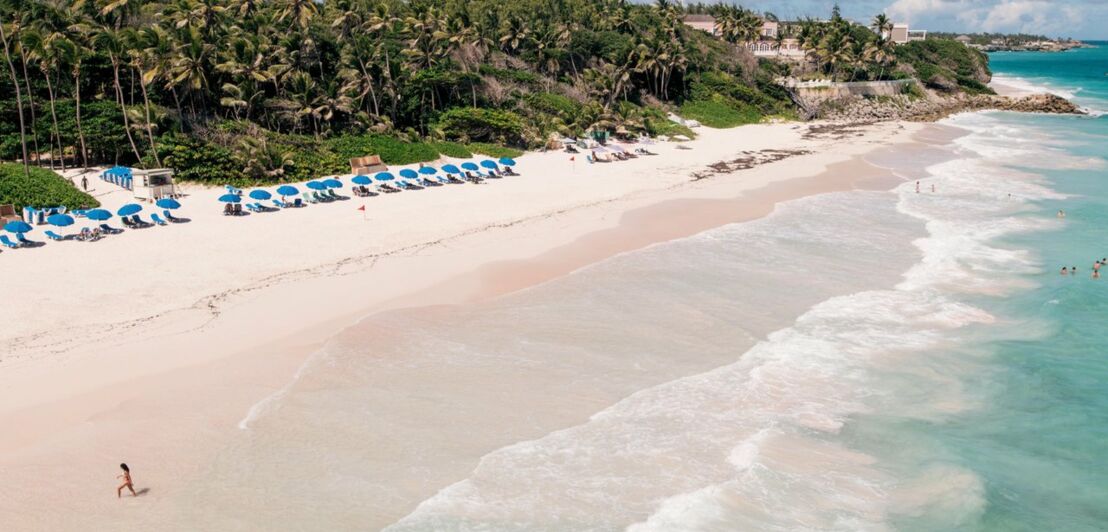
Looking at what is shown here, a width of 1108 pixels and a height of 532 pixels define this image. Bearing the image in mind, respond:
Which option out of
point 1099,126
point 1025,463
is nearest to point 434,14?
point 1025,463

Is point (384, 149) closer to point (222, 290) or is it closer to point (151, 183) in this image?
point (151, 183)

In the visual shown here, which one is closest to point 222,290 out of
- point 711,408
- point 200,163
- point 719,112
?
point 711,408

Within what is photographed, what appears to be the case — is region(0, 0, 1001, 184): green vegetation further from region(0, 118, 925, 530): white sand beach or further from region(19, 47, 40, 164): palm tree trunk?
region(0, 118, 925, 530): white sand beach

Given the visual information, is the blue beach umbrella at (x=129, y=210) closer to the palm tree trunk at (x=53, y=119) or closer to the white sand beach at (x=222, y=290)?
the white sand beach at (x=222, y=290)

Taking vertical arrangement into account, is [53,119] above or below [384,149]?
above

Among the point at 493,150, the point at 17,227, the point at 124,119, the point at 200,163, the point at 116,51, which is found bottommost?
the point at 17,227

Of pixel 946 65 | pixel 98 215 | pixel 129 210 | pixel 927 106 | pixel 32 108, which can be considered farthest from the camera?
pixel 946 65

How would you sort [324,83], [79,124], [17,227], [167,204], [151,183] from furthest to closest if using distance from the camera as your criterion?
1. [324,83]
2. [79,124]
3. [151,183]
4. [167,204]
5. [17,227]
